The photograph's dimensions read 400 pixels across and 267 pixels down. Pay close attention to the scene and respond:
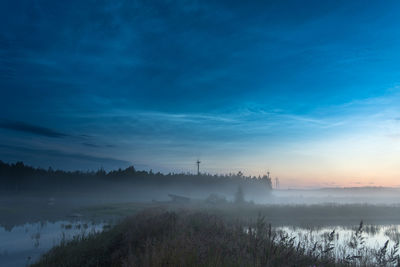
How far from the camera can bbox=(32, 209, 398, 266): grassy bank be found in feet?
21.0

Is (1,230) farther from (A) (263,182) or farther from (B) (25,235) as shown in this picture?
(A) (263,182)

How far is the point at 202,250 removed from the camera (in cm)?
699

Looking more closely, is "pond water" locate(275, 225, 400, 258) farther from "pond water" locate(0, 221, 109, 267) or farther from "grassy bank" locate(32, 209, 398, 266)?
"pond water" locate(0, 221, 109, 267)

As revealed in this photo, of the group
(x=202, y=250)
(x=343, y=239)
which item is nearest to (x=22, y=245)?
(x=202, y=250)

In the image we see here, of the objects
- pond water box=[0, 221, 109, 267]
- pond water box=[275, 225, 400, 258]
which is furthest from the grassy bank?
pond water box=[0, 221, 109, 267]

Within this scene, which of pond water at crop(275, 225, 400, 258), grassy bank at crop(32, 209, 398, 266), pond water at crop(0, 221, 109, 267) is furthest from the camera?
pond water at crop(275, 225, 400, 258)

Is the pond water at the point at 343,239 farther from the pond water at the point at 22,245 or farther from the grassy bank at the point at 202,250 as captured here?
the pond water at the point at 22,245

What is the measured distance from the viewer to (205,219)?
15672mm

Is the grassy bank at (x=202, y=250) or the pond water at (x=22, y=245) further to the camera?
the pond water at (x=22, y=245)

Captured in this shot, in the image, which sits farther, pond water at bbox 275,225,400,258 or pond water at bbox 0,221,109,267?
pond water at bbox 275,225,400,258

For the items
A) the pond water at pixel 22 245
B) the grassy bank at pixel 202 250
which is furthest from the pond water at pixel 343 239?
the pond water at pixel 22 245

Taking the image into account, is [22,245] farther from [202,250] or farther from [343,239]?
[343,239]

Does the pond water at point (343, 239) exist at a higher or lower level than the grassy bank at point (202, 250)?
lower

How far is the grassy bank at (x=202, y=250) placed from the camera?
6.39 meters
